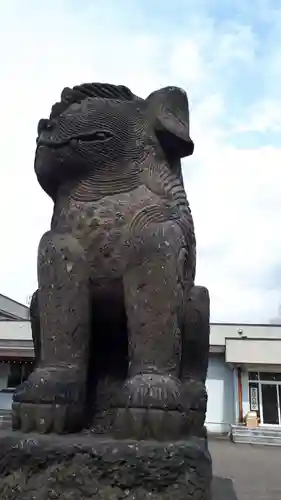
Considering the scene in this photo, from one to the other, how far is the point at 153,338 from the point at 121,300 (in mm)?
227

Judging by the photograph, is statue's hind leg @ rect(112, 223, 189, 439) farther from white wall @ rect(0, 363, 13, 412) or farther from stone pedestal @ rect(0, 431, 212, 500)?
white wall @ rect(0, 363, 13, 412)

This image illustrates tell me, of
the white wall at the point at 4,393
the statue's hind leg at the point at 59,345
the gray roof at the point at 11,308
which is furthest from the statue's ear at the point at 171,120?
the gray roof at the point at 11,308

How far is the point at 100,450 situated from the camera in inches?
55.7

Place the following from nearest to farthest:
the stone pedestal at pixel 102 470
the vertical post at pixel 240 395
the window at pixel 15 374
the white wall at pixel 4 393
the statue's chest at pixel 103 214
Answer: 1. the stone pedestal at pixel 102 470
2. the statue's chest at pixel 103 214
3. the vertical post at pixel 240 395
4. the white wall at pixel 4 393
5. the window at pixel 15 374

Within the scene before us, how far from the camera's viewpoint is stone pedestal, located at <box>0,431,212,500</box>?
1.38 meters

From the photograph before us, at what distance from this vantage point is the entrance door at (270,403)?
1273 cm

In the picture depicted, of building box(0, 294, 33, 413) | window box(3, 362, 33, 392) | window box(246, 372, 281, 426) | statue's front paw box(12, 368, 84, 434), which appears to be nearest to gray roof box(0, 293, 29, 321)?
building box(0, 294, 33, 413)

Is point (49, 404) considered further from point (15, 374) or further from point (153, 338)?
point (15, 374)

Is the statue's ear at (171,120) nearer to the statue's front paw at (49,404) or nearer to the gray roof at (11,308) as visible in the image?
the statue's front paw at (49,404)

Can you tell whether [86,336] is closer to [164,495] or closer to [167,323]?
[167,323]

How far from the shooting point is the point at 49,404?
1540mm

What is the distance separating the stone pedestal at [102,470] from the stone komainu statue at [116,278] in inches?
2.6

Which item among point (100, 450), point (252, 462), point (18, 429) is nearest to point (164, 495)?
point (100, 450)

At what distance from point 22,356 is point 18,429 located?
1240 cm
